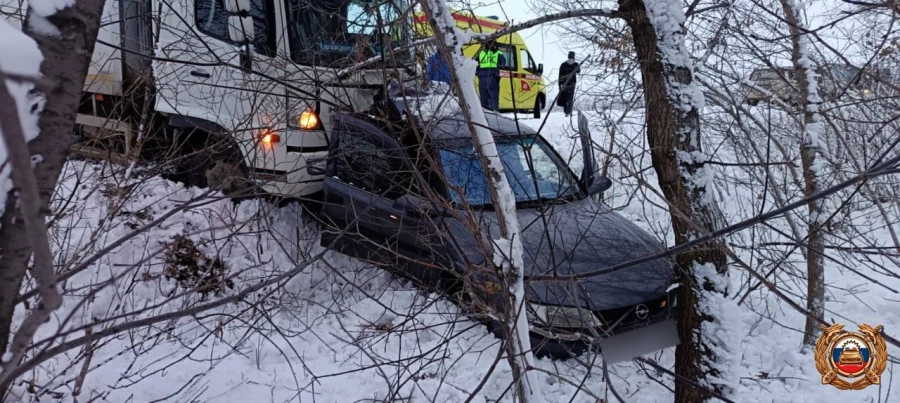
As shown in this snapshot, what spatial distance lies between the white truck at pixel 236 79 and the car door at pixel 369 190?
223 mm

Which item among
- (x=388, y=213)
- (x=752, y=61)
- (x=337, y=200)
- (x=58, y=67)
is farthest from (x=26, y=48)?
(x=752, y=61)

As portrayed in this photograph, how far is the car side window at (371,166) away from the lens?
3479 millimetres

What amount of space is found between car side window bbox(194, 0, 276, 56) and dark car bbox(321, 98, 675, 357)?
4.92 ft

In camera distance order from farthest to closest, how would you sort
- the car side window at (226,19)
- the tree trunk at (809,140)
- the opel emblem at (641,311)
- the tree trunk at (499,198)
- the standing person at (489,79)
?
1. the car side window at (226,19)
2. the standing person at (489,79)
3. the tree trunk at (809,140)
4. the opel emblem at (641,311)
5. the tree trunk at (499,198)

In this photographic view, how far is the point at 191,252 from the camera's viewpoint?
15.5ft

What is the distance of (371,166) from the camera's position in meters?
4.02

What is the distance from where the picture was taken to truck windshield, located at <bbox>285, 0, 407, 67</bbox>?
3336 mm

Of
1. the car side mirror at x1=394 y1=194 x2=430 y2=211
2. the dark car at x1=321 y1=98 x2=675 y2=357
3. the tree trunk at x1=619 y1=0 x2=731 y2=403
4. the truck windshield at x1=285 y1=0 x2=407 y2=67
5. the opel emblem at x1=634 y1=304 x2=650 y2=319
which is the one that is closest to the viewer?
the dark car at x1=321 y1=98 x2=675 y2=357

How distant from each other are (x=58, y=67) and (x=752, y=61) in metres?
5.23

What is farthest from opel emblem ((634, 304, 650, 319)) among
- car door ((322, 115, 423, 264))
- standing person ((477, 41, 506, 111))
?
standing person ((477, 41, 506, 111))

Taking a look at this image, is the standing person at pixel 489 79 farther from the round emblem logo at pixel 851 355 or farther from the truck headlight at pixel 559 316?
the round emblem logo at pixel 851 355

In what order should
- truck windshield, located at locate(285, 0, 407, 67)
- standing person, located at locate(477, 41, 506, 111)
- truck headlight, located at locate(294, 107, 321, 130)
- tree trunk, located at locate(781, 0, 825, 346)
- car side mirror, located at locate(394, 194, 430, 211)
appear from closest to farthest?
car side mirror, located at locate(394, 194, 430, 211)
truck windshield, located at locate(285, 0, 407, 67)
tree trunk, located at locate(781, 0, 825, 346)
truck headlight, located at locate(294, 107, 321, 130)
standing person, located at locate(477, 41, 506, 111)

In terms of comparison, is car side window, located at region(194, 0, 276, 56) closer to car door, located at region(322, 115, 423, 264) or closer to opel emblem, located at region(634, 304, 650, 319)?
car door, located at region(322, 115, 423, 264)

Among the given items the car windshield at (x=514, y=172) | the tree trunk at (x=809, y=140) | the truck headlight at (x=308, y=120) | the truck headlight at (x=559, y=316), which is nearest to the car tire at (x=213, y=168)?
the truck headlight at (x=308, y=120)
